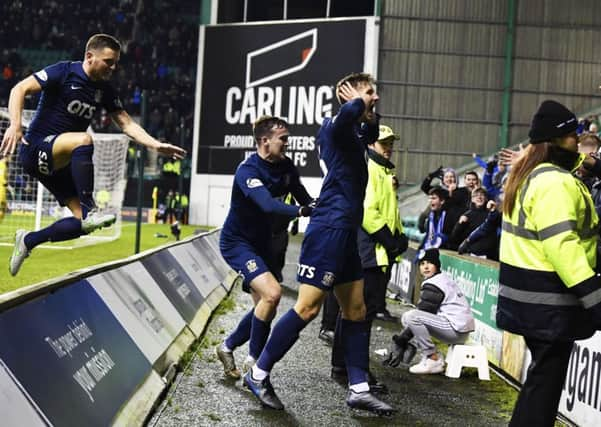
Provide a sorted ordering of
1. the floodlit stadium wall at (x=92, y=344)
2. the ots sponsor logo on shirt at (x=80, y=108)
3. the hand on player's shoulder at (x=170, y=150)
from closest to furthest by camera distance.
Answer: the floodlit stadium wall at (x=92, y=344) → the hand on player's shoulder at (x=170, y=150) → the ots sponsor logo on shirt at (x=80, y=108)

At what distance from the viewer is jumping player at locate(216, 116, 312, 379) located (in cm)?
589

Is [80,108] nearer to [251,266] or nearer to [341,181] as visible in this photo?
[251,266]

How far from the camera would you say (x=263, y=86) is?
36250mm

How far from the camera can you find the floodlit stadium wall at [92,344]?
3170 millimetres

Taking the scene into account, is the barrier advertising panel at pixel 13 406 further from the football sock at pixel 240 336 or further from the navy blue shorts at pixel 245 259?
the football sock at pixel 240 336

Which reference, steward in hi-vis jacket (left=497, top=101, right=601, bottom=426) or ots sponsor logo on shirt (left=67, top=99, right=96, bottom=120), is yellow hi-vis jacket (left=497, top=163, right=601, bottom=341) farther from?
ots sponsor logo on shirt (left=67, top=99, right=96, bottom=120)

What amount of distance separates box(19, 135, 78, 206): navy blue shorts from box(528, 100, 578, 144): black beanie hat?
146 inches

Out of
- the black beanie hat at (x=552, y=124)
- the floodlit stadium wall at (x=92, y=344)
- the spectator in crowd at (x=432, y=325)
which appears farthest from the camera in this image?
the spectator in crowd at (x=432, y=325)

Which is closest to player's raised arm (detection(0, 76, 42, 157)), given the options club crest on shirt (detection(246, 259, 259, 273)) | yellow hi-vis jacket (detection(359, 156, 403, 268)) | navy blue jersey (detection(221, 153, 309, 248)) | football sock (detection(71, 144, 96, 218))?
football sock (detection(71, 144, 96, 218))

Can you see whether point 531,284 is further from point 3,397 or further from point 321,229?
point 3,397

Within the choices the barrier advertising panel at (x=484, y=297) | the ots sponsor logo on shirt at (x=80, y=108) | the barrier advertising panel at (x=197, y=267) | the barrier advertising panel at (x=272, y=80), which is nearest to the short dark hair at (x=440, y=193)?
the barrier advertising panel at (x=484, y=297)

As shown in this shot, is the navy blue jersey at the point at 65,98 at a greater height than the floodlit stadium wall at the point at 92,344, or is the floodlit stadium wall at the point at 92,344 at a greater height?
the navy blue jersey at the point at 65,98

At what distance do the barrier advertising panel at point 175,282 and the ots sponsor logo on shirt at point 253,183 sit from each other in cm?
150

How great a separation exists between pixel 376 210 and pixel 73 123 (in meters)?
2.39
